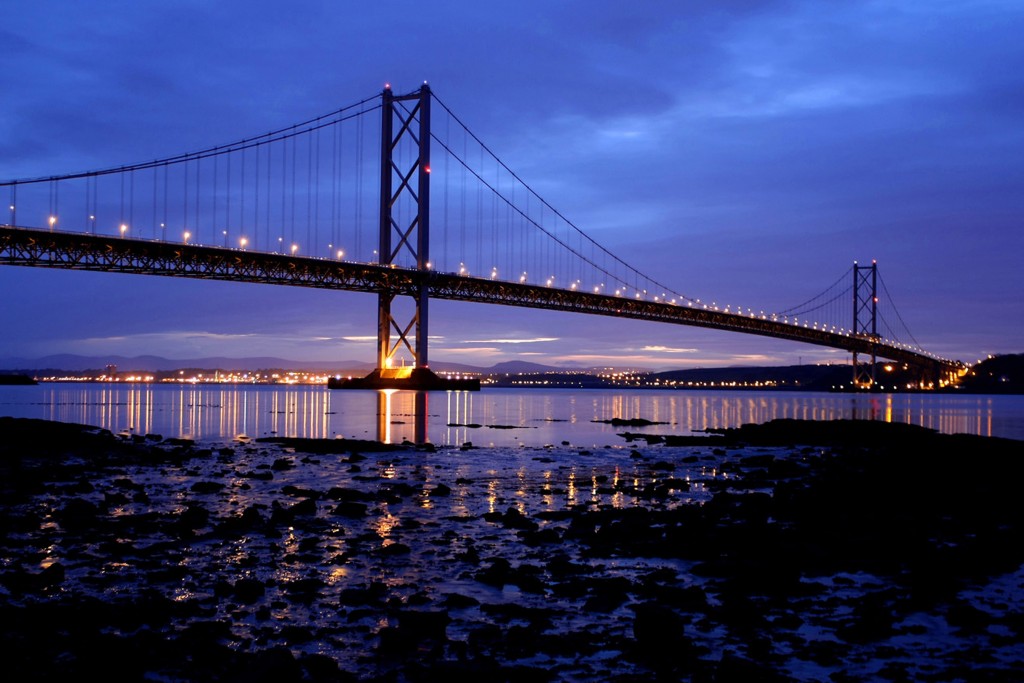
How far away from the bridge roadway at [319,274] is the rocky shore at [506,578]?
36950mm

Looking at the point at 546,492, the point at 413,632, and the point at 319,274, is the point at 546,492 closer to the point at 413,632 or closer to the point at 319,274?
the point at 413,632

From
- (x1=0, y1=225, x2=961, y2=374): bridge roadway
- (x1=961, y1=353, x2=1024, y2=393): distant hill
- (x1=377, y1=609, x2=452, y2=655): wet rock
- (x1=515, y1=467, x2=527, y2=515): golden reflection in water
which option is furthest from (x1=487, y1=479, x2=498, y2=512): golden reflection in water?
(x1=961, y1=353, x2=1024, y2=393): distant hill

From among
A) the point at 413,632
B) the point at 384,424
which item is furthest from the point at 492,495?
the point at 384,424

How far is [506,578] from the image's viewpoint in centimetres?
739

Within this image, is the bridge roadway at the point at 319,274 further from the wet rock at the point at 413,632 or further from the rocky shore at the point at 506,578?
the wet rock at the point at 413,632

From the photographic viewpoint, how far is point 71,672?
16.1 ft

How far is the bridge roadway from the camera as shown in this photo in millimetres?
46722

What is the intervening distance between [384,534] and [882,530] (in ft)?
19.3

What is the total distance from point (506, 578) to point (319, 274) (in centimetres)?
5279

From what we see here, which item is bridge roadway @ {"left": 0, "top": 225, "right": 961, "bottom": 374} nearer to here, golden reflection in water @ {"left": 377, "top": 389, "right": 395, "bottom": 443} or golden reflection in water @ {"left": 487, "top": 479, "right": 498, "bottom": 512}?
golden reflection in water @ {"left": 377, "top": 389, "right": 395, "bottom": 443}

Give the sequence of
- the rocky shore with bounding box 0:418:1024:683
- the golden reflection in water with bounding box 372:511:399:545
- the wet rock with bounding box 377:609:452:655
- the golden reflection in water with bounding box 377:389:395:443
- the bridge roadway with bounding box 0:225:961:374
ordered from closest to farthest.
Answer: the rocky shore with bounding box 0:418:1024:683
the wet rock with bounding box 377:609:452:655
the golden reflection in water with bounding box 372:511:399:545
the golden reflection in water with bounding box 377:389:395:443
the bridge roadway with bounding box 0:225:961:374

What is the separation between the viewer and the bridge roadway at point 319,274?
153 feet

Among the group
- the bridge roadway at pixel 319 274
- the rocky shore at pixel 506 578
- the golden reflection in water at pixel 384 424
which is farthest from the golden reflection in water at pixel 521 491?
the bridge roadway at pixel 319 274

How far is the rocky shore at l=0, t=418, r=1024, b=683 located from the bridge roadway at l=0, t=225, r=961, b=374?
37.0 metres
